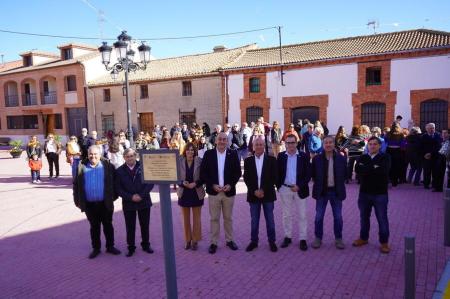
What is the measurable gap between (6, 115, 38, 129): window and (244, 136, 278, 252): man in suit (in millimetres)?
32868

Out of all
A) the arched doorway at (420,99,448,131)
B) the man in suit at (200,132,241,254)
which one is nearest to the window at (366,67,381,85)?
the arched doorway at (420,99,448,131)

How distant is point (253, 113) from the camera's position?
2311 centimetres

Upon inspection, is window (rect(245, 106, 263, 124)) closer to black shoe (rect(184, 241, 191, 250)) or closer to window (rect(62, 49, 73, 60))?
black shoe (rect(184, 241, 191, 250))

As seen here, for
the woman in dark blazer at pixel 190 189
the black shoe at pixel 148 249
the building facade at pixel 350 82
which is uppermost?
the building facade at pixel 350 82

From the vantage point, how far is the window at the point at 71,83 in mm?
30250

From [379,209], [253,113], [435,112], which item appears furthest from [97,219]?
[253,113]

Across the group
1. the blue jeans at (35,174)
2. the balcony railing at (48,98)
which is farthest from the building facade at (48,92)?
the blue jeans at (35,174)

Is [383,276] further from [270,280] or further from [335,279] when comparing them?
[270,280]

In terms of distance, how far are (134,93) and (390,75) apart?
17596 mm

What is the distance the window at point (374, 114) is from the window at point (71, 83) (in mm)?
22412

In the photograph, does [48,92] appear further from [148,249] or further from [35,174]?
[148,249]

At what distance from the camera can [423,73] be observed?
1812 cm

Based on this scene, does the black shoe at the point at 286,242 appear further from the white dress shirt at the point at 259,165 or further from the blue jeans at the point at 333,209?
the white dress shirt at the point at 259,165

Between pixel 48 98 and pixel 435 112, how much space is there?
29.3 meters
